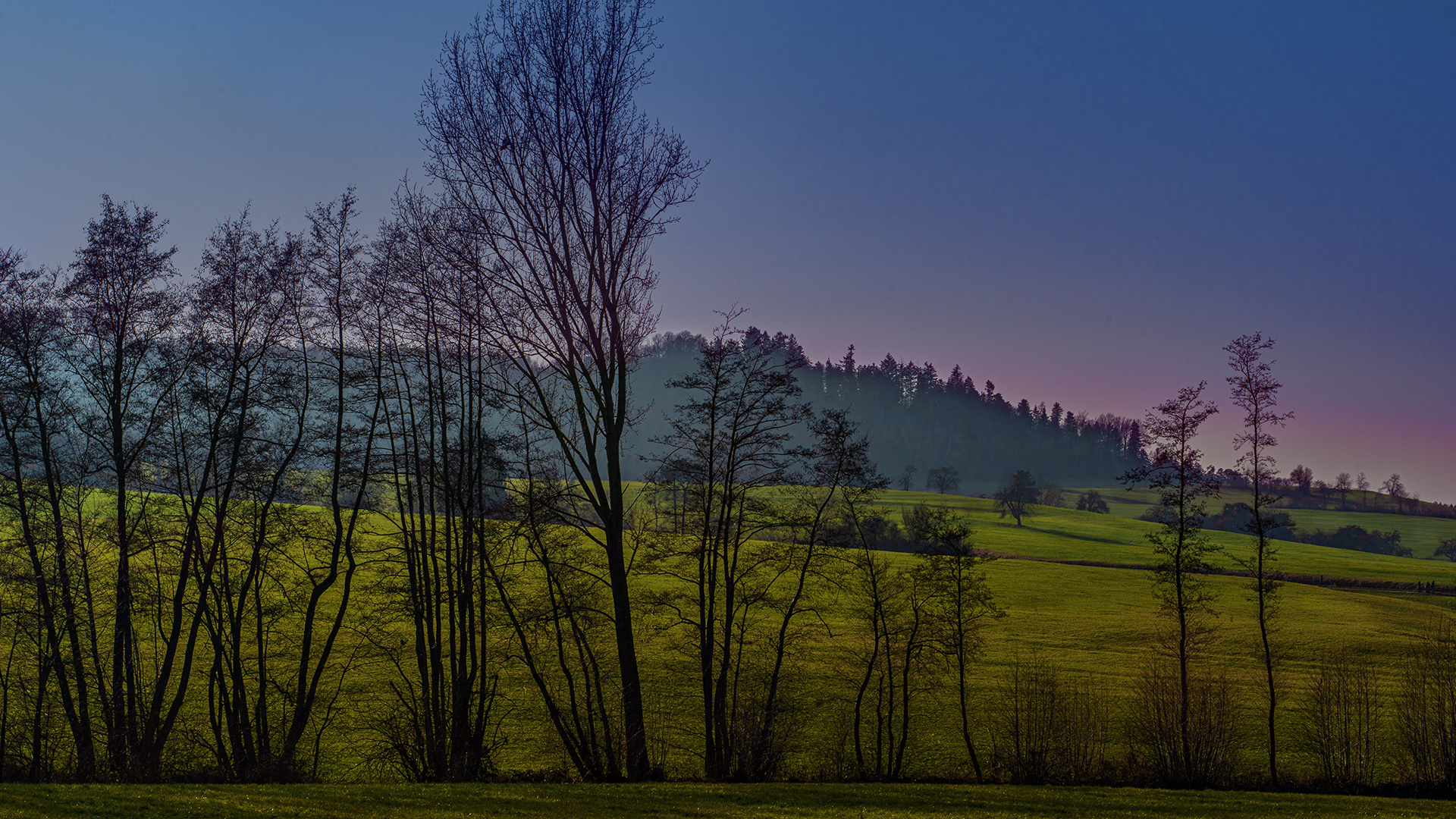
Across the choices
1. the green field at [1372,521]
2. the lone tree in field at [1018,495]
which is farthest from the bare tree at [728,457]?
the green field at [1372,521]

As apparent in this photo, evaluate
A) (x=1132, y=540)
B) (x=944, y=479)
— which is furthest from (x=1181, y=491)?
(x=944, y=479)

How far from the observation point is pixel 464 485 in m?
24.4

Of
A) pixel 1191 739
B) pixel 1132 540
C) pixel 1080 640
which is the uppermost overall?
pixel 1191 739

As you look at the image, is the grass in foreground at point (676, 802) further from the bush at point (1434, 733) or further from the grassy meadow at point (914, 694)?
the bush at point (1434, 733)

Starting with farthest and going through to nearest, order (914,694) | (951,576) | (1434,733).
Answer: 1. (914,694)
2. (951,576)
3. (1434,733)

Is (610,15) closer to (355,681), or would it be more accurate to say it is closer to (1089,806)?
(1089,806)

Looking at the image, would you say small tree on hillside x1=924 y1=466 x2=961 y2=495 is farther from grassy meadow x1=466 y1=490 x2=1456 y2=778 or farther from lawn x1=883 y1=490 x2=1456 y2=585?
grassy meadow x1=466 y1=490 x2=1456 y2=778

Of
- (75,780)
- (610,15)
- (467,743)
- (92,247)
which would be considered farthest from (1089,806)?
(92,247)

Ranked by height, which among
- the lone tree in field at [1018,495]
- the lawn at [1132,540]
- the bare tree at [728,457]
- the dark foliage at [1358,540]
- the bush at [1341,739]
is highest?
the bare tree at [728,457]

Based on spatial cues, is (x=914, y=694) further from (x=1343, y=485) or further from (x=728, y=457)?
(x=1343, y=485)

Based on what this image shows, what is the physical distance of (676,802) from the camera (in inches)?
586

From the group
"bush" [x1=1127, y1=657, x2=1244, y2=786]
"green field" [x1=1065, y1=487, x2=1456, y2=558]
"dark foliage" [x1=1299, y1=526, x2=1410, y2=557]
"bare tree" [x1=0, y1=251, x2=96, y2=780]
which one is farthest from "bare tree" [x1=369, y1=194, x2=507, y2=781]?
"dark foliage" [x1=1299, y1=526, x2=1410, y2=557]

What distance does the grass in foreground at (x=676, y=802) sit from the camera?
38.8ft

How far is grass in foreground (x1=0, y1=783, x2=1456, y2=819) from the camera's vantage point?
1182cm
